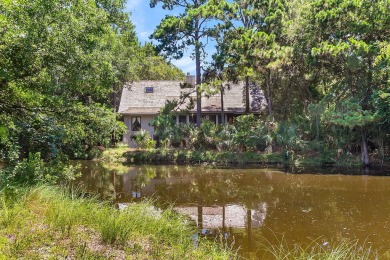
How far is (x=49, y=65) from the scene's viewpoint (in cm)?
727

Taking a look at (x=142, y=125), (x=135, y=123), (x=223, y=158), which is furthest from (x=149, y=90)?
(x=223, y=158)

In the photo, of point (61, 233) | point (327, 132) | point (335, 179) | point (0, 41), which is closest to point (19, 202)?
point (61, 233)

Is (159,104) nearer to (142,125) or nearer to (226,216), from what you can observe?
(142,125)

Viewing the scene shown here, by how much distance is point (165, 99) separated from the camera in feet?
91.6

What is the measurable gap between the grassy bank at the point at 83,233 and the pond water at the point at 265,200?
4.37 feet

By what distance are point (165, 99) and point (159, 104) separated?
77 centimetres

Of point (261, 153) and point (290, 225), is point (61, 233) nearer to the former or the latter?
point (290, 225)

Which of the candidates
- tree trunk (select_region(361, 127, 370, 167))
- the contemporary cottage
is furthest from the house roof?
tree trunk (select_region(361, 127, 370, 167))

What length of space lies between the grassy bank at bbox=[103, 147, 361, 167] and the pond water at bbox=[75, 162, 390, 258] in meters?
2.21

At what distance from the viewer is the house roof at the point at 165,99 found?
26547 mm

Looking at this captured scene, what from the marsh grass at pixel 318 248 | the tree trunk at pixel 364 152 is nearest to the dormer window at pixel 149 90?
the tree trunk at pixel 364 152

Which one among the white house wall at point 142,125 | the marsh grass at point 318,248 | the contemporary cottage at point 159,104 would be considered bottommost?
the marsh grass at point 318,248

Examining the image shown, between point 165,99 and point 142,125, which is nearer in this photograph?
point 142,125

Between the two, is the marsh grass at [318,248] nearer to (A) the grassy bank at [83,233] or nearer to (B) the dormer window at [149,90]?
(A) the grassy bank at [83,233]
